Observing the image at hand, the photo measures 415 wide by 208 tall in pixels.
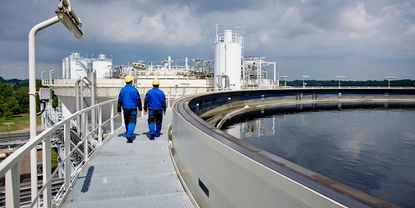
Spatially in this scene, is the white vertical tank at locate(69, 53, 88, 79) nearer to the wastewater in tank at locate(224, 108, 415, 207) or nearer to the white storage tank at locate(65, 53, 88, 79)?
the white storage tank at locate(65, 53, 88, 79)

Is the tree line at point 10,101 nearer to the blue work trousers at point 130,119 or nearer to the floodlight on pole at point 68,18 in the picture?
the blue work trousers at point 130,119

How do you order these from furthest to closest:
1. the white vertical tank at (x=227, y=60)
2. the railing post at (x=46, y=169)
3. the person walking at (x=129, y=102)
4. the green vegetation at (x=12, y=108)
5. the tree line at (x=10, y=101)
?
the tree line at (x=10, y=101) < the green vegetation at (x=12, y=108) < the white vertical tank at (x=227, y=60) < the person walking at (x=129, y=102) < the railing post at (x=46, y=169)

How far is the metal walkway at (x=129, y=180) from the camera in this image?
12.0 ft

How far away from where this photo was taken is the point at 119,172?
190 inches

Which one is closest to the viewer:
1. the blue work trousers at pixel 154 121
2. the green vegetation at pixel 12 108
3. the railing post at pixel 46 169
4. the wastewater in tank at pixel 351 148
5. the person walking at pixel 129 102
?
the railing post at pixel 46 169

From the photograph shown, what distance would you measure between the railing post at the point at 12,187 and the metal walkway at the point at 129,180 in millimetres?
1786

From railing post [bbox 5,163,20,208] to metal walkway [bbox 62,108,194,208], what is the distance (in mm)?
1786

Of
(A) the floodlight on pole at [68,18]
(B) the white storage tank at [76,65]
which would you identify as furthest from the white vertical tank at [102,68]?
(A) the floodlight on pole at [68,18]

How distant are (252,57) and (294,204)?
3806 cm

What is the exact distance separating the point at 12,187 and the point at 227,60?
97.8ft

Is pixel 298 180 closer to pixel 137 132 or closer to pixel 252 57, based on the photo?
pixel 137 132

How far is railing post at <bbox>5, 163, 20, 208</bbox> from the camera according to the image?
177cm

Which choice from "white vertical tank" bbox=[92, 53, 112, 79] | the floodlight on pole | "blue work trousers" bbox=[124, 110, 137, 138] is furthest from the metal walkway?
"white vertical tank" bbox=[92, 53, 112, 79]

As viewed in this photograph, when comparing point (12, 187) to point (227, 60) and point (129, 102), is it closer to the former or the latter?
point (129, 102)
